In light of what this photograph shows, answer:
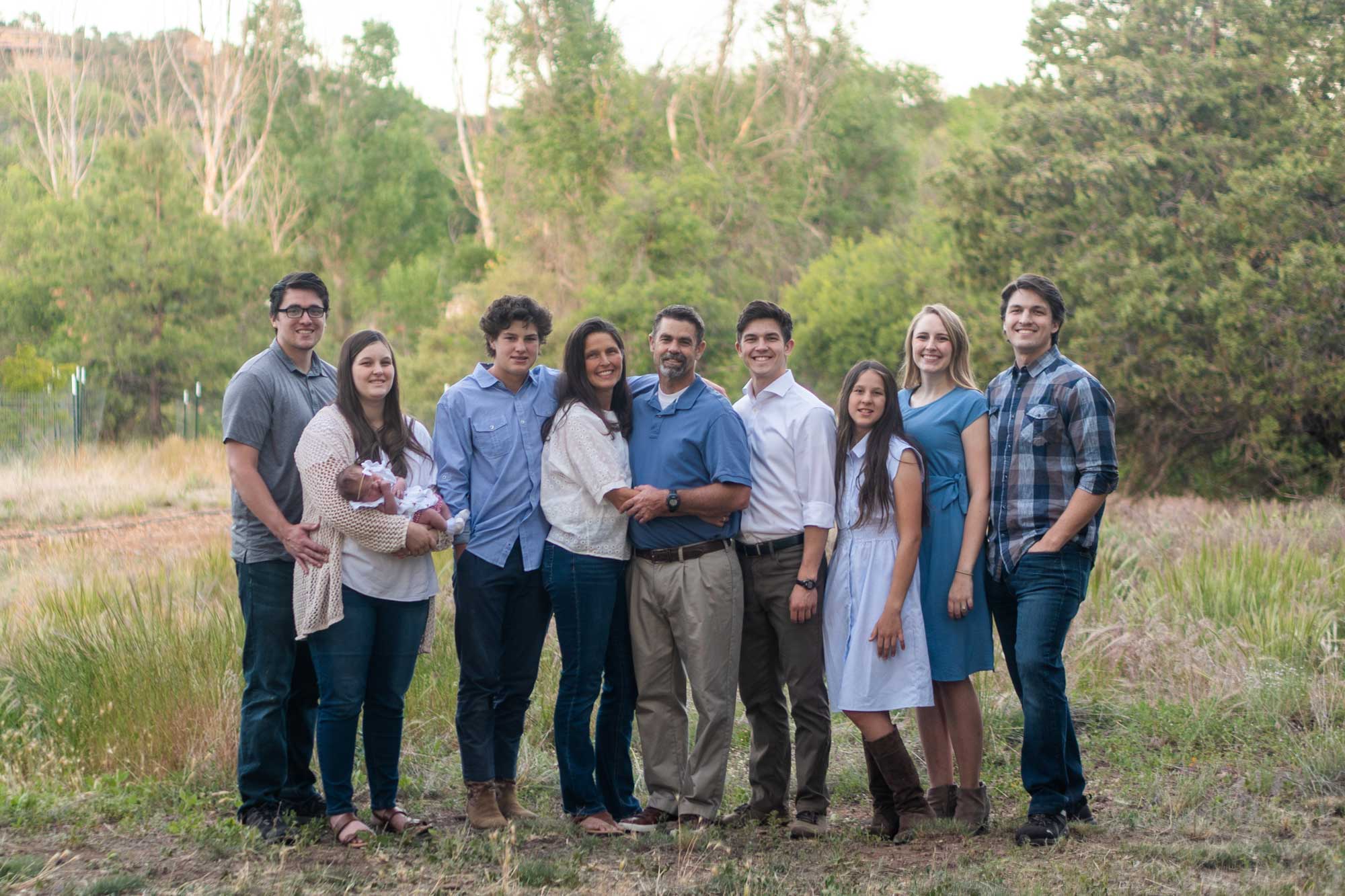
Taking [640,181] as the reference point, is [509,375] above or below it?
below

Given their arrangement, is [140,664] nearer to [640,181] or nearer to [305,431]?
[305,431]

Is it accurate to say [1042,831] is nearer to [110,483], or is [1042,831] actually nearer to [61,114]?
[110,483]

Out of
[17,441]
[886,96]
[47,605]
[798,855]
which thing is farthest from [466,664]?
[886,96]

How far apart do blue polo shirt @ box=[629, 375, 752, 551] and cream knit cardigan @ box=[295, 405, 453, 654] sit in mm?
949

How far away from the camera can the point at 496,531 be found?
16.1 feet

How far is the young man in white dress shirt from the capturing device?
16.4ft

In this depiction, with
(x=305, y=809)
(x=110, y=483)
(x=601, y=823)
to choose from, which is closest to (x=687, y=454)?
(x=601, y=823)

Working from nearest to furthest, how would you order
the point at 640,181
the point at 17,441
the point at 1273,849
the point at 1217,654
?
the point at 1273,849, the point at 1217,654, the point at 17,441, the point at 640,181

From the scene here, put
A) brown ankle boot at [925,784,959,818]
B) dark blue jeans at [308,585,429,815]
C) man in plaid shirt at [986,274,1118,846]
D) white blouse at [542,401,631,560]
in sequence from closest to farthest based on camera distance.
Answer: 1. dark blue jeans at [308,585,429,815]
2. man in plaid shirt at [986,274,1118,846]
3. white blouse at [542,401,631,560]
4. brown ankle boot at [925,784,959,818]

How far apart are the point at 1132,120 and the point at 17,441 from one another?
59.4 feet

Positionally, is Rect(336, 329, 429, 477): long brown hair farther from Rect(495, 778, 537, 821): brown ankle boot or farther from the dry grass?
the dry grass

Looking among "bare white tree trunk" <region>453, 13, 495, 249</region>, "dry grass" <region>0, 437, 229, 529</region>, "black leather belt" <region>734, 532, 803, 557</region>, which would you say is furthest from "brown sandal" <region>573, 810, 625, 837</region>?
"bare white tree trunk" <region>453, 13, 495, 249</region>

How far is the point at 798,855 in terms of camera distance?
4742mm

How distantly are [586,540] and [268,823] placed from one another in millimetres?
1569
